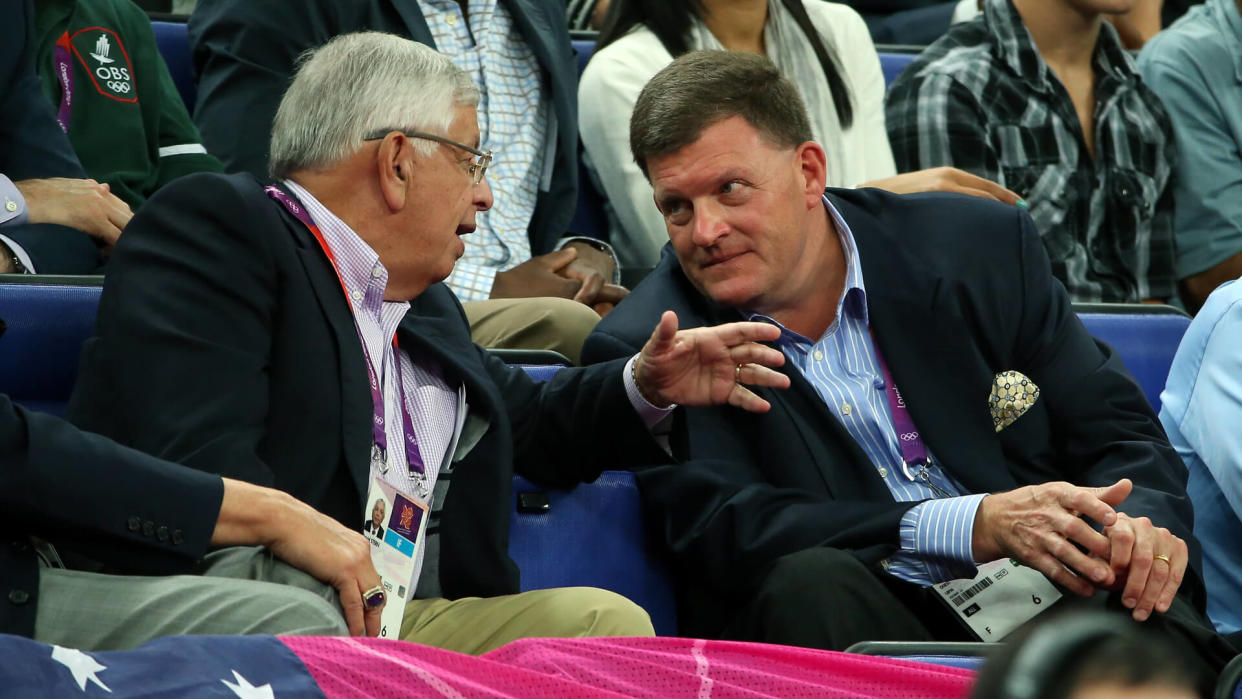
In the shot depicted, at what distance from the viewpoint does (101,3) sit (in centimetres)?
277

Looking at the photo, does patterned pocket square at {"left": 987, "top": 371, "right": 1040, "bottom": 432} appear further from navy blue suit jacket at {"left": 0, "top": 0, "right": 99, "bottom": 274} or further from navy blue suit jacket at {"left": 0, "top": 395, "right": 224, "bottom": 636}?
navy blue suit jacket at {"left": 0, "top": 0, "right": 99, "bottom": 274}

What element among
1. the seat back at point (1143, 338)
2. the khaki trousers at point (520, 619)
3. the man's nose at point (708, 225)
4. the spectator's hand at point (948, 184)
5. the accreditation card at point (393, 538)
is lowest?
the seat back at point (1143, 338)

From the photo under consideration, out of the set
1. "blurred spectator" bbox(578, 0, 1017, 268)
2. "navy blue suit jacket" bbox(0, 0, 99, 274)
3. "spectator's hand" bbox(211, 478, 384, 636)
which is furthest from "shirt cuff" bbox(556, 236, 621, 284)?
"spectator's hand" bbox(211, 478, 384, 636)

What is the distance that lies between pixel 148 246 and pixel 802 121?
3.61ft

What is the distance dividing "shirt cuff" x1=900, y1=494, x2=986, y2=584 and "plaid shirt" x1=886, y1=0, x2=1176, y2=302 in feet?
4.77

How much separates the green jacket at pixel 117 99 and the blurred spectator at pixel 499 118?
94mm

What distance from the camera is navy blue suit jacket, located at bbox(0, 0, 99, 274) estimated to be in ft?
7.70

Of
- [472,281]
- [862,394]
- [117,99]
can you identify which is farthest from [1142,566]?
[117,99]

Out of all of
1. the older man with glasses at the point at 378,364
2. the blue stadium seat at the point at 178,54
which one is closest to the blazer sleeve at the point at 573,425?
the older man with glasses at the point at 378,364

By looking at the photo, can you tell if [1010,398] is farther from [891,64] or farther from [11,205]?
[891,64]

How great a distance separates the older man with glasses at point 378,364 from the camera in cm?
176

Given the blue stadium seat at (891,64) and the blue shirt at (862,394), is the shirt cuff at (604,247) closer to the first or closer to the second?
the blue shirt at (862,394)

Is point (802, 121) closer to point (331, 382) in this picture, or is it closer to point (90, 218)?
point (331, 382)

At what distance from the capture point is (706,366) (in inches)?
83.0
